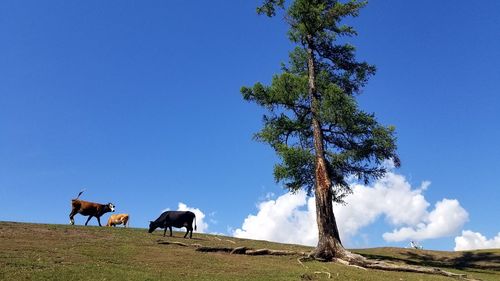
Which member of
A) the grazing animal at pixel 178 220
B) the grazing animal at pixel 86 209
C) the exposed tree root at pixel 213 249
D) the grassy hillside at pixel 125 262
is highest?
the grazing animal at pixel 86 209

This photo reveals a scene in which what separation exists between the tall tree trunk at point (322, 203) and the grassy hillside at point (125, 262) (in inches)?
A: 81.5

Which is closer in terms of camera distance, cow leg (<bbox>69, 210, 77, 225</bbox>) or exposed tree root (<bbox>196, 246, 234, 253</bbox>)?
exposed tree root (<bbox>196, 246, 234, 253</bbox>)

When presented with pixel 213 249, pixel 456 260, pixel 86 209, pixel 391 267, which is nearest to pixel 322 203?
pixel 391 267

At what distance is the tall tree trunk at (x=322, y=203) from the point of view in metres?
26.2

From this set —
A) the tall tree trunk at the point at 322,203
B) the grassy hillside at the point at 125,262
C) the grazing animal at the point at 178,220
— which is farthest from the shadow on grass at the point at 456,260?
the grazing animal at the point at 178,220

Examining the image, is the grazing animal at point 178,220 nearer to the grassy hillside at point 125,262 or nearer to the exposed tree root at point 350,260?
the grassy hillside at point 125,262

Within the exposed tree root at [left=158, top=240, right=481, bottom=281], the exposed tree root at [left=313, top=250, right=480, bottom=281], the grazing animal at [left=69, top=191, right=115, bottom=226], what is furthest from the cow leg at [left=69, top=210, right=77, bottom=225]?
the exposed tree root at [left=313, top=250, right=480, bottom=281]

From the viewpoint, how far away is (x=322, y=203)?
2766 centimetres

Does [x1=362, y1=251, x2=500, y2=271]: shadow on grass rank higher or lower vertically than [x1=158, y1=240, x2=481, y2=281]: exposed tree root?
higher

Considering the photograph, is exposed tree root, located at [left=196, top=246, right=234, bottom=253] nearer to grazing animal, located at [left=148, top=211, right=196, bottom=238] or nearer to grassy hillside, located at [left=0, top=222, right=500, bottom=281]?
grassy hillside, located at [left=0, top=222, right=500, bottom=281]

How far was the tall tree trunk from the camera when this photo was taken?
2623cm

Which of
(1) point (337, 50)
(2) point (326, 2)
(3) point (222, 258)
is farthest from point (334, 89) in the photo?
(3) point (222, 258)

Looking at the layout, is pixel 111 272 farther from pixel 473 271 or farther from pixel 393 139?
pixel 473 271

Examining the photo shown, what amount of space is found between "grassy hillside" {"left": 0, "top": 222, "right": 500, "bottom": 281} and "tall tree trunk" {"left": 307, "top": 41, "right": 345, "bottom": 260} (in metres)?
2.07
